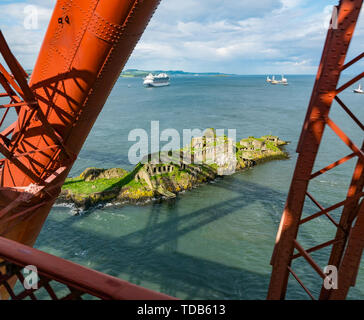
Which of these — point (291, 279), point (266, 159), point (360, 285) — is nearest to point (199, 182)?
point (266, 159)

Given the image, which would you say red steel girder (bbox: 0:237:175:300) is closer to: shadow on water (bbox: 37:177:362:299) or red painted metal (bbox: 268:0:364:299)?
red painted metal (bbox: 268:0:364:299)

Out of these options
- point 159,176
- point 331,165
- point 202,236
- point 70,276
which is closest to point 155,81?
point 159,176

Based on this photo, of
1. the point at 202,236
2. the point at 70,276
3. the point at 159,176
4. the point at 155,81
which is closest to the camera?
the point at 70,276

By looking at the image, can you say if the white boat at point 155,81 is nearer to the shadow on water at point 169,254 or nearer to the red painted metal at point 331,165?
the shadow on water at point 169,254

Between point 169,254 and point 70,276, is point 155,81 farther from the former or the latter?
point 70,276

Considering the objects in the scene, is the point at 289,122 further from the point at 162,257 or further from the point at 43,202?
the point at 43,202
